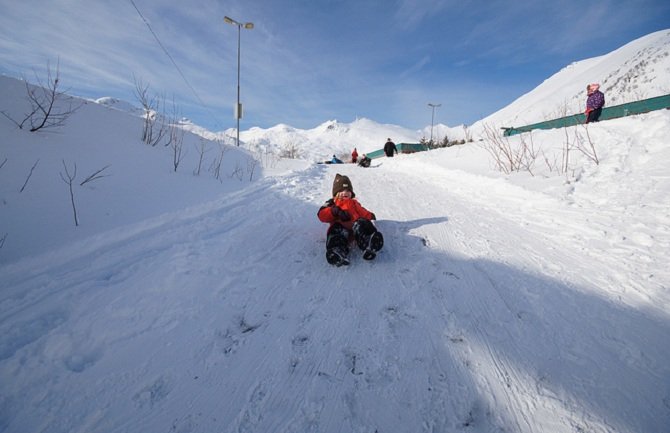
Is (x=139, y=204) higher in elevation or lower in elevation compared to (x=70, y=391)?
higher

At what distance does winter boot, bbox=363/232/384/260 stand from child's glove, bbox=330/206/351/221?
0.46 m

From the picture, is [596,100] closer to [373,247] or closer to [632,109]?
[632,109]

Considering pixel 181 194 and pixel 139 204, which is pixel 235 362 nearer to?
pixel 139 204

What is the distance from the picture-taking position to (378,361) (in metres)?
1.42

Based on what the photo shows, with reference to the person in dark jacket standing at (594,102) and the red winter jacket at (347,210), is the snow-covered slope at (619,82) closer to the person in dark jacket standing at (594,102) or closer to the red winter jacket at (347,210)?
the person in dark jacket standing at (594,102)

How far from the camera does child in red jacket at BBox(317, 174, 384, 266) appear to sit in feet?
8.00

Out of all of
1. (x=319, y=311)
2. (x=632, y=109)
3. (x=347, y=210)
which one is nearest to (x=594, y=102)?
(x=632, y=109)

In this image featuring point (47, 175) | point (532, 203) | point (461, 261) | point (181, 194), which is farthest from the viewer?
point (181, 194)

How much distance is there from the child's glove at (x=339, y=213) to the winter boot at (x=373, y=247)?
46 centimetres

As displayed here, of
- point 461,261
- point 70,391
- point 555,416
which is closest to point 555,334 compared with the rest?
point 555,416

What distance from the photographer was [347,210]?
304 cm

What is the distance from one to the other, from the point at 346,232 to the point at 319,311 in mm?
1095

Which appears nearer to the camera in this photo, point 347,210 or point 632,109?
point 347,210

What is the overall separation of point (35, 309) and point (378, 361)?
2135 millimetres
